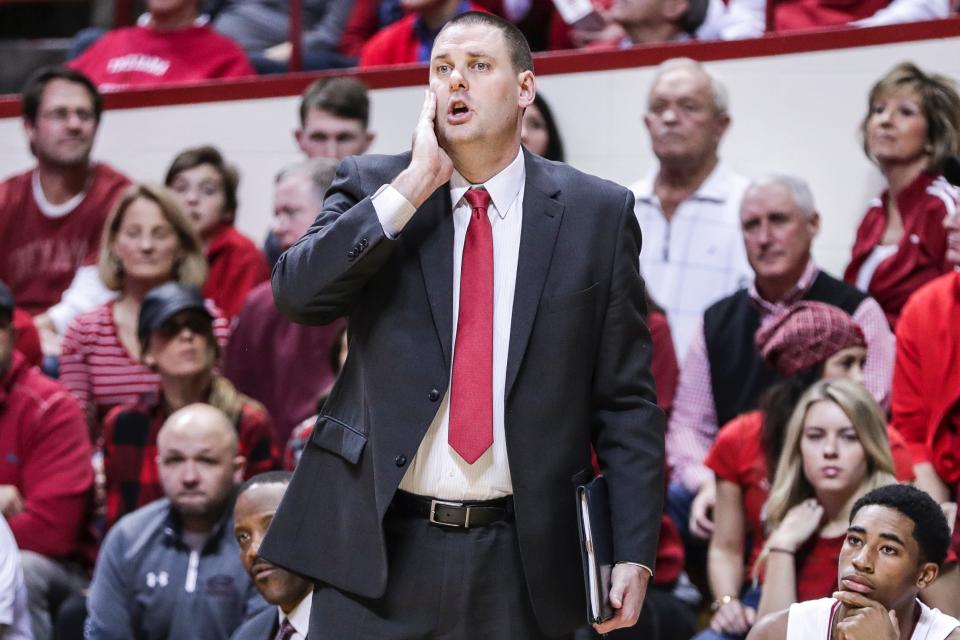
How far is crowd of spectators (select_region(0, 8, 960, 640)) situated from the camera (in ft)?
14.5

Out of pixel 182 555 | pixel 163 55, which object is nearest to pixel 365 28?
pixel 163 55

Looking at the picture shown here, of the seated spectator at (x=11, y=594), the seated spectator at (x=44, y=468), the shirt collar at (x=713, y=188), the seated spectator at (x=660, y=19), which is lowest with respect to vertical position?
the seated spectator at (x=11, y=594)

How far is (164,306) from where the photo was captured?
5258 mm

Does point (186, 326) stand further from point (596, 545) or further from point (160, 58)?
point (596, 545)

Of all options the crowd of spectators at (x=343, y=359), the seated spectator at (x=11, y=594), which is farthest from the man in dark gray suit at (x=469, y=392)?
the seated spectator at (x=11, y=594)

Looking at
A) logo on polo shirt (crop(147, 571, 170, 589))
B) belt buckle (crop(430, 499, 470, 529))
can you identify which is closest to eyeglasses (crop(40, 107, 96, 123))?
logo on polo shirt (crop(147, 571, 170, 589))

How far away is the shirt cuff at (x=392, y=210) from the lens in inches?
99.7

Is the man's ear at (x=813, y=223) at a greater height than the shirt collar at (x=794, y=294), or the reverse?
the man's ear at (x=813, y=223)

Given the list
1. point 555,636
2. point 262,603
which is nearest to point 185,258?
point 262,603

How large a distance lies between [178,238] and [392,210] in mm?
3350

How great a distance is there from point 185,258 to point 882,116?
2.38 meters

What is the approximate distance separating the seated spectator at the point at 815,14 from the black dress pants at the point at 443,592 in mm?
3794

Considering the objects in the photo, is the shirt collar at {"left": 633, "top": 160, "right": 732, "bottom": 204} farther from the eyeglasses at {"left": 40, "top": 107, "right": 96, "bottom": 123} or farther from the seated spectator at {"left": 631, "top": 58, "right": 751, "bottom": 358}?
the eyeglasses at {"left": 40, "top": 107, "right": 96, "bottom": 123}

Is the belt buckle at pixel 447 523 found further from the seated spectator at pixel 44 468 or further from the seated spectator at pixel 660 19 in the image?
the seated spectator at pixel 660 19
